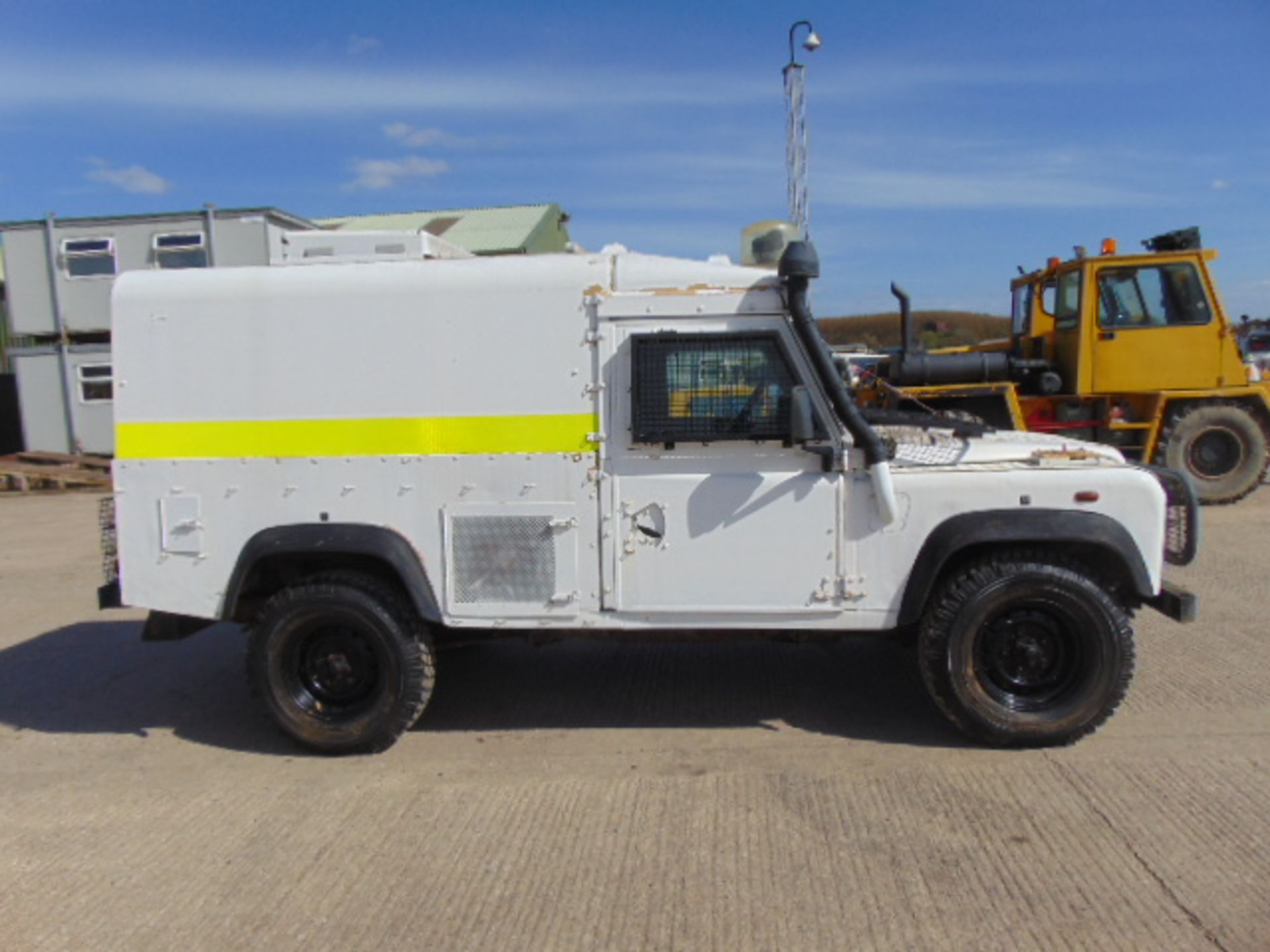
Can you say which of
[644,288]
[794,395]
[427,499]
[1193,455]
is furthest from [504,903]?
[1193,455]

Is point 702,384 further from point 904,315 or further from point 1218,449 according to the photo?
point 1218,449

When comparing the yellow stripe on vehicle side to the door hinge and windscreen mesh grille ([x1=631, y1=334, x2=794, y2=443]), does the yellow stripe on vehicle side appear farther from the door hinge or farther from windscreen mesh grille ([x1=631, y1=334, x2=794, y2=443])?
the door hinge

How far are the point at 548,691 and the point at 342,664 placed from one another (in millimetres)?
1250

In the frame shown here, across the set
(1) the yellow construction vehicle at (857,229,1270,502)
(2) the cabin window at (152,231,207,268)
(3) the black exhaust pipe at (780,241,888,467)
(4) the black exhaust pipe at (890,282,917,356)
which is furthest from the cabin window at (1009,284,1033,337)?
(2) the cabin window at (152,231,207,268)

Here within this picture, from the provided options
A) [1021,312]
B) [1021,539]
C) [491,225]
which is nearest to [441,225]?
[491,225]

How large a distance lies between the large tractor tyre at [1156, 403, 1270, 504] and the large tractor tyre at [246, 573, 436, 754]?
9.16m

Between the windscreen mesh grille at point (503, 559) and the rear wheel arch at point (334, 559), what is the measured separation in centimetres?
18

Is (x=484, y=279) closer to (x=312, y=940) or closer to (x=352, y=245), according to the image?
(x=352, y=245)

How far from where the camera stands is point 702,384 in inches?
173

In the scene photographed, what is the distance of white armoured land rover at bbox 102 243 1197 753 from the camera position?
14.4 feet

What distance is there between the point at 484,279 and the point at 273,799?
8.00 ft

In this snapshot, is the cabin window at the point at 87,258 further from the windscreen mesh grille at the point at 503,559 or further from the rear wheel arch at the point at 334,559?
the windscreen mesh grille at the point at 503,559

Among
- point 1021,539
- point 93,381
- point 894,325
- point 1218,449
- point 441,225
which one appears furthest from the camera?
point 894,325

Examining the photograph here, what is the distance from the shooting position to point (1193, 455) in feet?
36.4
